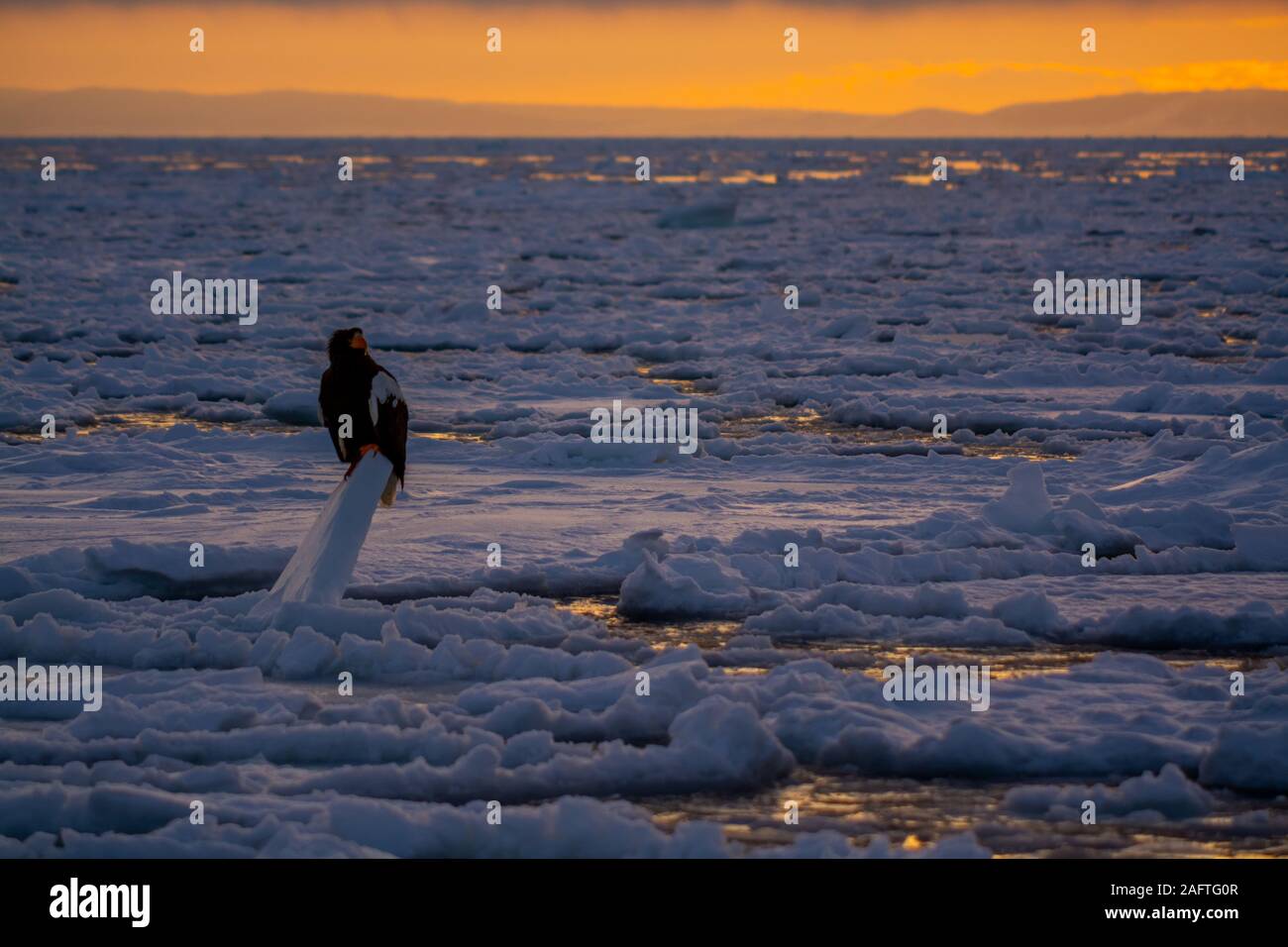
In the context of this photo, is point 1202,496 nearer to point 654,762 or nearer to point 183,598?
point 654,762

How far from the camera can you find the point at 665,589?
7172mm

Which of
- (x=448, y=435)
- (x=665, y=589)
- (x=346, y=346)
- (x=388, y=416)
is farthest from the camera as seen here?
(x=448, y=435)

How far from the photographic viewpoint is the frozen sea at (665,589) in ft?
16.2

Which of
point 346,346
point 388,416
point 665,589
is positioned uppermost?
point 346,346

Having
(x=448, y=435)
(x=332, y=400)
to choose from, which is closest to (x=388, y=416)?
(x=332, y=400)

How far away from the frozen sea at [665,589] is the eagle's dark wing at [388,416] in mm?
735

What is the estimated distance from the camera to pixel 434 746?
17.5ft

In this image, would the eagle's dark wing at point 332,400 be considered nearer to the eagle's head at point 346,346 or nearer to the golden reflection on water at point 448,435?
the eagle's head at point 346,346

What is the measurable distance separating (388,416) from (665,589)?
1623 millimetres

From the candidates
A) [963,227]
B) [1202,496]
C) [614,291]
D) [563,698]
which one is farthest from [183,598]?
[963,227]

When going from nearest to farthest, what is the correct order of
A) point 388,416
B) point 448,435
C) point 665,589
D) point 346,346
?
point 346,346, point 388,416, point 665,589, point 448,435

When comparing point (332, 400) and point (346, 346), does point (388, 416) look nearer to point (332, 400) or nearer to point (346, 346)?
point (332, 400)

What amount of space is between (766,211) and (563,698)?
→ 36.8 metres
